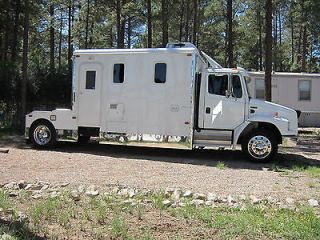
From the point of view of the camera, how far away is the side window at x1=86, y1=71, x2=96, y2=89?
12625 mm

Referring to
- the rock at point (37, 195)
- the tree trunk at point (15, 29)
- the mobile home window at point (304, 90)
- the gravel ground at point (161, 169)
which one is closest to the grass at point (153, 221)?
the rock at point (37, 195)

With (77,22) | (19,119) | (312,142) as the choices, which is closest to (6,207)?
(312,142)

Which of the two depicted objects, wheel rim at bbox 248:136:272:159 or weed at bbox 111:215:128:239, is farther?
wheel rim at bbox 248:136:272:159

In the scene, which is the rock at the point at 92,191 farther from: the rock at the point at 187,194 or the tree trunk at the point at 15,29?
the tree trunk at the point at 15,29

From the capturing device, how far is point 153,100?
12102 millimetres

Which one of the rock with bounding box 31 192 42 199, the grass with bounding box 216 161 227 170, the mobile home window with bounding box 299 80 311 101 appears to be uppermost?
the mobile home window with bounding box 299 80 311 101

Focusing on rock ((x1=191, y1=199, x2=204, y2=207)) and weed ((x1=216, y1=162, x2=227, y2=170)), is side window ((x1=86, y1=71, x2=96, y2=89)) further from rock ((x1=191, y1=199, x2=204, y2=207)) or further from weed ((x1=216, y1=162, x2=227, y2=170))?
rock ((x1=191, y1=199, x2=204, y2=207))

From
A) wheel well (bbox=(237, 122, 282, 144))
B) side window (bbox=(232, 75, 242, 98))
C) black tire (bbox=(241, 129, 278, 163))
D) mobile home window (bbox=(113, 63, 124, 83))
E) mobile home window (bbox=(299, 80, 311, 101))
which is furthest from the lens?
mobile home window (bbox=(299, 80, 311, 101))

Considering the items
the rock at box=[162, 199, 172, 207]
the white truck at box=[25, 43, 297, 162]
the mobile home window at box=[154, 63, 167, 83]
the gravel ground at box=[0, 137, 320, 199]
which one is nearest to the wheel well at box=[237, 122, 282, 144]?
the white truck at box=[25, 43, 297, 162]

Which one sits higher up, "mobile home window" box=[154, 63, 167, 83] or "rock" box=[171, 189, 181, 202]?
"mobile home window" box=[154, 63, 167, 83]

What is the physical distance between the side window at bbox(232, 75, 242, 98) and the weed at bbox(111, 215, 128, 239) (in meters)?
6.85

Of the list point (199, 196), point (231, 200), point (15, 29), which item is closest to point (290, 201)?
point (231, 200)

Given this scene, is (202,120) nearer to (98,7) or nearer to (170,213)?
(170,213)

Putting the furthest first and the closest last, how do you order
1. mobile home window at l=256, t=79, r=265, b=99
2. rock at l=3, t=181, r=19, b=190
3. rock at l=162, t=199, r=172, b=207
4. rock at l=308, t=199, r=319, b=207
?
mobile home window at l=256, t=79, r=265, b=99 < rock at l=3, t=181, r=19, b=190 < rock at l=308, t=199, r=319, b=207 < rock at l=162, t=199, r=172, b=207
